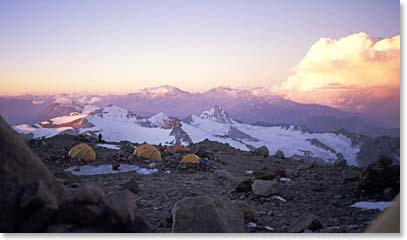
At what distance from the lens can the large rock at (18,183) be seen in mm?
3401

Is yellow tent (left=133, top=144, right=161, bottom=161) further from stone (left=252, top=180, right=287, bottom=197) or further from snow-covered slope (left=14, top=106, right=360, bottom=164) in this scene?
stone (left=252, top=180, right=287, bottom=197)

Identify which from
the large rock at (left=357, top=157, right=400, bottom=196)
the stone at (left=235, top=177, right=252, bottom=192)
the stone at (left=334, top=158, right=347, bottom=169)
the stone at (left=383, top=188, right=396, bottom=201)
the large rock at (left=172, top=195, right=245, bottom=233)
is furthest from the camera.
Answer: the stone at (left=334, top=158, right=347, bottom=169)

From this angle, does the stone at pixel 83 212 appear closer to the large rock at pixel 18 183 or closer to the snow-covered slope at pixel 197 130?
the large rock at pixel 18 183

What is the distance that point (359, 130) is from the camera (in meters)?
6.56

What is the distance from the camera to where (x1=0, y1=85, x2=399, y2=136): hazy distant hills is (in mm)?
6168

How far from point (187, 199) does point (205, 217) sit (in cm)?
27

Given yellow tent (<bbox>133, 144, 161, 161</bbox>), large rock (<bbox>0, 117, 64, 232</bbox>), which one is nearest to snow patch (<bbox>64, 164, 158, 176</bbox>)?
yellow tent (<bbox>133, 144, 161, 161</bbox>)

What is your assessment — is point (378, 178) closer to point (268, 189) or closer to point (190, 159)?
point (268, 189)

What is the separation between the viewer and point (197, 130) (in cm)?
1434

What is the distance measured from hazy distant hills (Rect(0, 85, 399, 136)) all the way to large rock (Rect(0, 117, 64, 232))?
2507mm

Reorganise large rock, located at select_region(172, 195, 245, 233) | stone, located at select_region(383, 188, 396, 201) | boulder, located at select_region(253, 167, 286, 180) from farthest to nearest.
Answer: boulder, located at select_region(253, 167, 286, 180)
stone, located at select_region(383, 188, 396, 201)
large rock, located at select_region(172, 195, 245, 233)

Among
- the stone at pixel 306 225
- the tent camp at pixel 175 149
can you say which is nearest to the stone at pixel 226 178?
the stone at pixel 306 225

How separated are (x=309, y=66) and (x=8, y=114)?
440 centimetres

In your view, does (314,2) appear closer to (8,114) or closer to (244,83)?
(244,83)
